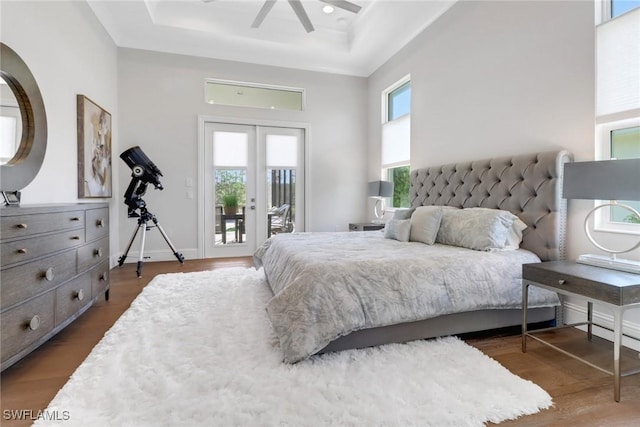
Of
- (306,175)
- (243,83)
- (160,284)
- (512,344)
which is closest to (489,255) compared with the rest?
(512,344)

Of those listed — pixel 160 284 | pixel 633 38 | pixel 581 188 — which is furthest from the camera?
pixel 160 284

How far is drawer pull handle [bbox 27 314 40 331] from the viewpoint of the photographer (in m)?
1.68

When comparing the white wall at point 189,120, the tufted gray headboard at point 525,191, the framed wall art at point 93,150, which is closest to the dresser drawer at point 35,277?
the framed wall art at point 93,150

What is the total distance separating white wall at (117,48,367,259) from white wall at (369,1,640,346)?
1556 millimetres

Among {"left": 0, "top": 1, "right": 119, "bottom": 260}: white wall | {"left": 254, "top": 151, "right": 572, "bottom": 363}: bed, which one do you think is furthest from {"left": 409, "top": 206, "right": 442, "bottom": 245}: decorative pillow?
{"left": 0, "top": 1, "right": 119, "bottom": 260}: white wall

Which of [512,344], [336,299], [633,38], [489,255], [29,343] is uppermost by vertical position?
[633,38]

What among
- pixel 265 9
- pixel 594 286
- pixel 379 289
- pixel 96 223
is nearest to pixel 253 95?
pixel 265 9

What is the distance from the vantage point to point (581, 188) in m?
1.80

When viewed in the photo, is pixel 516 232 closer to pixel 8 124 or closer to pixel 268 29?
pixel 8 124

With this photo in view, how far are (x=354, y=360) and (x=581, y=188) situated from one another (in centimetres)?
168

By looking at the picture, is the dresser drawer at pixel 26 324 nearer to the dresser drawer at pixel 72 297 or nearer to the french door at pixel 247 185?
the dresser drawer at pixel 72 297

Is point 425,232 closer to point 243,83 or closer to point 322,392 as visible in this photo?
point 322,392

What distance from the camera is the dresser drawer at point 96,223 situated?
2412 mm

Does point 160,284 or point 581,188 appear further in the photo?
point 160,284
